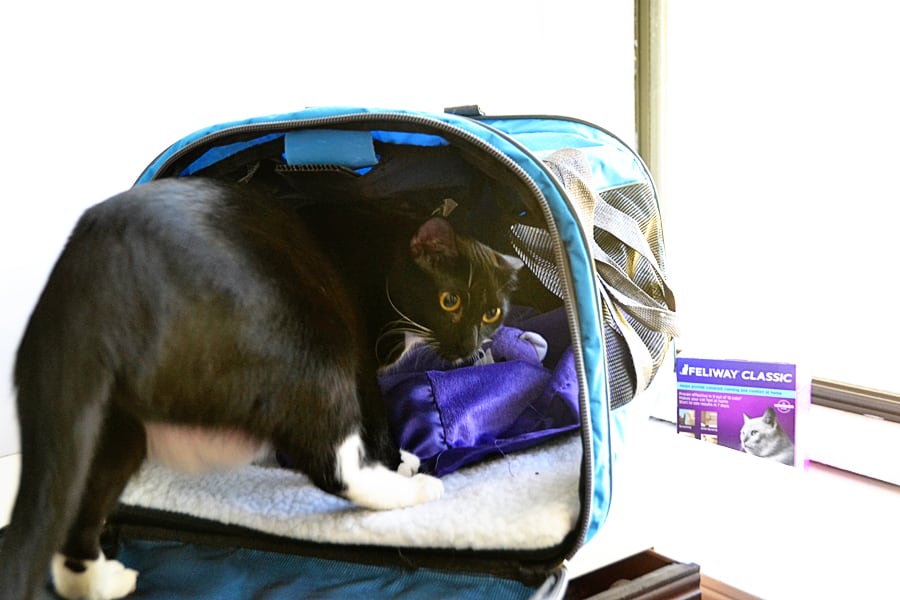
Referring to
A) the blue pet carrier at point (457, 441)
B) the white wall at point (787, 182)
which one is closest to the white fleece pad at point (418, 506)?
the blue pet carrier at point (457, 441)

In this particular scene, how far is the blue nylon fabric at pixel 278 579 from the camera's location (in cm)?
82

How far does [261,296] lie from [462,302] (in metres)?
0.49

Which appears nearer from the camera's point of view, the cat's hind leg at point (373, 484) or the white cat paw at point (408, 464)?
the cat's hind leg at point (373, 484)

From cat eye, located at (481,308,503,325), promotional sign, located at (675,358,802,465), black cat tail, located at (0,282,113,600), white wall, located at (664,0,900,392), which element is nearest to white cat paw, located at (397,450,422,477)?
cat eye, located at (481,308,503,325)

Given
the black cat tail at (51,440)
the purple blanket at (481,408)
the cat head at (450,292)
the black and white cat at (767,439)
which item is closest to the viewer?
the black cat tail at (51,440)

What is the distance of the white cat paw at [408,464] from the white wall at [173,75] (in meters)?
0.69

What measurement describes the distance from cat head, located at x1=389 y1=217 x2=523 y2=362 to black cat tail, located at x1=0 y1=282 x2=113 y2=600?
56 centimetres

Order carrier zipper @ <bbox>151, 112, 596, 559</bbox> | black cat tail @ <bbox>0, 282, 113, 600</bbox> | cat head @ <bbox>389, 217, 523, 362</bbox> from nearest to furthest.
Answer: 1. black cat tail @ <bbox>0, 282, 113, 600</bbox>
2. carrier zipper @ <bbox>151, 112, 596, 559</bbox>
3. cat head @ <bbox>389, 217, 523, 362</bbox>

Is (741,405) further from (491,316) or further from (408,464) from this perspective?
(408,464)

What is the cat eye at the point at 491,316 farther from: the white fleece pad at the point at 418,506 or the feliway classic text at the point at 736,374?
the feliway classic text at the point at 736,374

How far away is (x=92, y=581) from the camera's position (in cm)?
83

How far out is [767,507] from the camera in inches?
41.5

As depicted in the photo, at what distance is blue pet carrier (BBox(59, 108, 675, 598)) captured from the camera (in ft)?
2.73

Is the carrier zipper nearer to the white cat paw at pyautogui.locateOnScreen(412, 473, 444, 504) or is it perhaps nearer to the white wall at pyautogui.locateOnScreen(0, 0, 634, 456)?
the white cat paw at pyautogui.locateOnScreen(412, 473, 444, 504)
